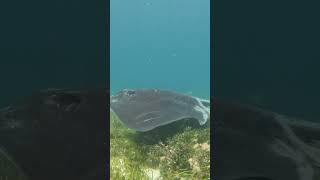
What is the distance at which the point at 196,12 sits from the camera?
12181cm
